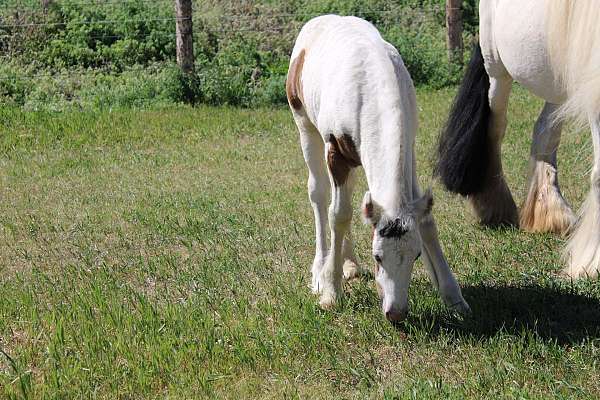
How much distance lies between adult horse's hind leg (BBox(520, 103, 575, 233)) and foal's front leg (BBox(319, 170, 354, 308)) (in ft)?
6.67

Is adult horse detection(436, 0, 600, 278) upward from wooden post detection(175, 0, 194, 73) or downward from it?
upward

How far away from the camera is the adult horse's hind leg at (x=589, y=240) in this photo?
202 inches

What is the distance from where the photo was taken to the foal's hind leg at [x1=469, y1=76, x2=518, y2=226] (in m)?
6.65

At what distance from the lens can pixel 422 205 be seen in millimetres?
4008

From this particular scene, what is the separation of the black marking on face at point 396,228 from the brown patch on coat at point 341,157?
2.13 feet

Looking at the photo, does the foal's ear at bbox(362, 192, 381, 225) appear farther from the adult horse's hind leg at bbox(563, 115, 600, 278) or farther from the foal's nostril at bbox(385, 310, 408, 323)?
the adult horse's hind leg at bbox(563, 115, 600, 278)

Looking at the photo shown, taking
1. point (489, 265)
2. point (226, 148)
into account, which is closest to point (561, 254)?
point (489, 265)

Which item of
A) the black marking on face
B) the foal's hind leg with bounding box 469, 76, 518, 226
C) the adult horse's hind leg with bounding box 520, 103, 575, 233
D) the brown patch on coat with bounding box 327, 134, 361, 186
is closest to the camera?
the black marking on face

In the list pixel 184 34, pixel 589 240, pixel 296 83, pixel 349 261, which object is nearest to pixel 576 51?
pixel 589 240

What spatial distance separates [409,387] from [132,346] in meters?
1.46

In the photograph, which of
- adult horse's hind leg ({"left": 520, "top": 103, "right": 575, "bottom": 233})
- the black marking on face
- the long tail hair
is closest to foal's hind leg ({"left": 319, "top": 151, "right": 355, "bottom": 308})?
the black marking on face

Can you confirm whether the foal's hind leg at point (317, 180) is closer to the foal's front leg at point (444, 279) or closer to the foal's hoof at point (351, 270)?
the foal's hoof at point (351, 270)

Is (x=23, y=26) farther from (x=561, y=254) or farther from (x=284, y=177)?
(x=561, y=254)

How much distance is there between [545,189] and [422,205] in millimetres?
2791
